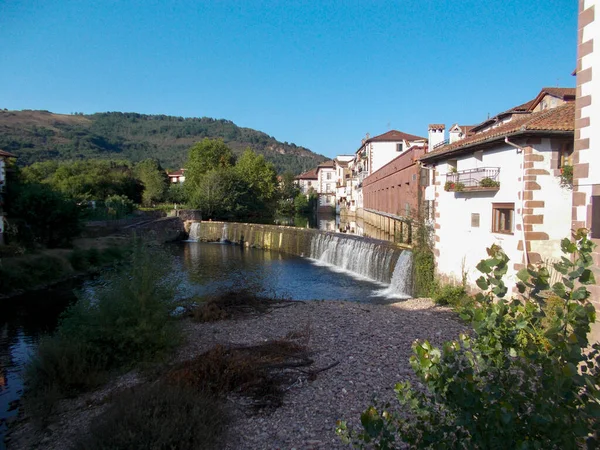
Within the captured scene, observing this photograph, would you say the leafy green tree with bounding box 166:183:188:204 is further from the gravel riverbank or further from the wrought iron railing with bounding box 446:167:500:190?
the gravel riverbank

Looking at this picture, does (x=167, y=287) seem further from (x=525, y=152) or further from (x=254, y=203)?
(x=254, y=203)

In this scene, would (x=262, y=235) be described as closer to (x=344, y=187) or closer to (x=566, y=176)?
(x=566, y=176)

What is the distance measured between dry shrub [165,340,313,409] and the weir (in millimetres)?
9810

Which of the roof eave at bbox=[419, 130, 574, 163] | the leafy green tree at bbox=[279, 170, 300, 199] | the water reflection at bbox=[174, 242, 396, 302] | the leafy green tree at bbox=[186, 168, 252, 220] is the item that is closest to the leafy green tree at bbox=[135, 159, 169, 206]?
the leafy green tree at bbox=[186, 168, 252, 220]

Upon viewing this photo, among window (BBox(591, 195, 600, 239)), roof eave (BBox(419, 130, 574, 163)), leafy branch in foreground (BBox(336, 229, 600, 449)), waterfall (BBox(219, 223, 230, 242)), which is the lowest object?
waterfall (BBox(219, 223, 230, 242))

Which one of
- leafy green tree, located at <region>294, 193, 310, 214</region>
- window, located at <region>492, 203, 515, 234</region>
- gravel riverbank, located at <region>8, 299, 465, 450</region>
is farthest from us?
leafy green tree, located at <region>294, 193, 310, 214</region>

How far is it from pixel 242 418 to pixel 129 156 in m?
137

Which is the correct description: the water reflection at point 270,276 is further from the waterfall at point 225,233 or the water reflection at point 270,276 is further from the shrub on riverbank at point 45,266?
the waterfall at point 225,233

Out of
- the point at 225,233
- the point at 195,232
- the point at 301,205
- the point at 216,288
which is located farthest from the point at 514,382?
the point at 301,205

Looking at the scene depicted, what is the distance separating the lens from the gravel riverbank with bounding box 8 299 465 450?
5078 millimetres

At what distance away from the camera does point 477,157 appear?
11078mm

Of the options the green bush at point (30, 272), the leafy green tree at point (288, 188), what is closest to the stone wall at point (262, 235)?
the green bush at point (30, 272)

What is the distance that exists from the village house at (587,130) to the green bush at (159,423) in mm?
4459

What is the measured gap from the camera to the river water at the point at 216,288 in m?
10.1
